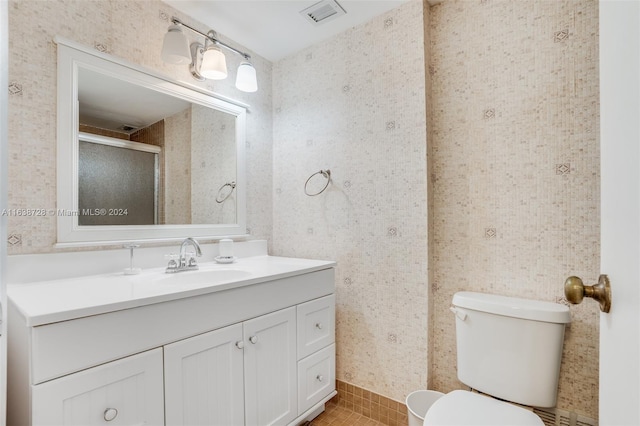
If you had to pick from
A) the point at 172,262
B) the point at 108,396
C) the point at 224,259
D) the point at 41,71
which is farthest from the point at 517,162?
the point at 41,71

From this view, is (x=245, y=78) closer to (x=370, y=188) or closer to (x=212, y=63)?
(x=212, y=63)

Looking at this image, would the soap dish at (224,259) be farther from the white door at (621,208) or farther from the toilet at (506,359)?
the white door at (621,208)

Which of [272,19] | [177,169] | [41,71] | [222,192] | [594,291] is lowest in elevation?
[594,291]

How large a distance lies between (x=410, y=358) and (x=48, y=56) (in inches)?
83.3

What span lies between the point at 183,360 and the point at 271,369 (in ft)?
1.38

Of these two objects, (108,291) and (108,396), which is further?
(108,291)

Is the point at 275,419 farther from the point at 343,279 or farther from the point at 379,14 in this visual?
the point at 379,14

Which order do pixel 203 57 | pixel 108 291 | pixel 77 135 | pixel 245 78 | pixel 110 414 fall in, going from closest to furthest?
pixel 110 414 → pixel 108 291 → pixel 77 135 → pixel 203 57 → pixel 245 78

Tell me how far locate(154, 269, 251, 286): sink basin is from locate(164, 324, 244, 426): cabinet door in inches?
10.9

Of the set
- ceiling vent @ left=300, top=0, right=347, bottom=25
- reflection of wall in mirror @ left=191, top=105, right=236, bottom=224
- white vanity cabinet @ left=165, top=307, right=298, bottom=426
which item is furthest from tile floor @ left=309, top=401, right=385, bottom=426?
ceiling vent @ left=300, top=0, right=347, bottom=25

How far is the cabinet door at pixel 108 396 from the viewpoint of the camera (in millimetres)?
802

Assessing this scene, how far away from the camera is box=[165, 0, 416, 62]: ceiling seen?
165 centimetres

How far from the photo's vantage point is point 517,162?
143 centimetres

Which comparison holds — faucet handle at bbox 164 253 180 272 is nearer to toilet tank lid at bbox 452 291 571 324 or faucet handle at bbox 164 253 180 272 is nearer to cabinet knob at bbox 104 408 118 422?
cabinet knob at bbox 104 408 118 422
